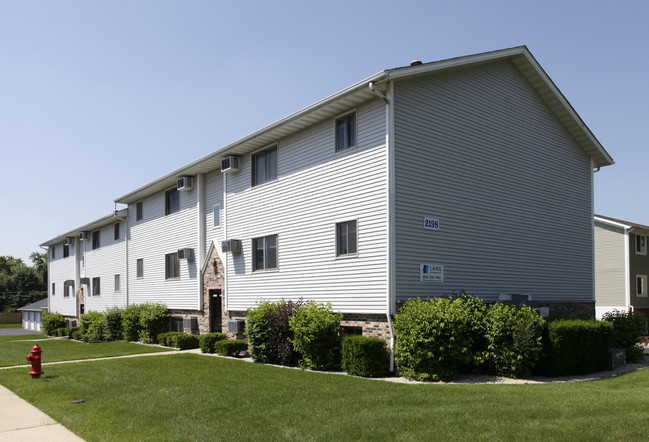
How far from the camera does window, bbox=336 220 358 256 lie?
48.9ft

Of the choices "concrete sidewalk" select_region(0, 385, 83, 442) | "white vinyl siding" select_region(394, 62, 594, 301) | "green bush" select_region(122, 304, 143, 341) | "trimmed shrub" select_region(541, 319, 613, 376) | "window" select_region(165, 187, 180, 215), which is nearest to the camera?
"concrete sidewalk" select_region(0, 385, 83, 442)

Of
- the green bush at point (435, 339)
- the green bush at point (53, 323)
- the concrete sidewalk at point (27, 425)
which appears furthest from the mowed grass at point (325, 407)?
the green bush at point (53, 323)

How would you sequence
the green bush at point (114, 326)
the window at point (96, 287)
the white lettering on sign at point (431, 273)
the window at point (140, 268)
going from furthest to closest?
the window at point (96, 287), the window at point (140, 268), the green bush at point (114, 326), the white lettering on sign at point (431, 273)

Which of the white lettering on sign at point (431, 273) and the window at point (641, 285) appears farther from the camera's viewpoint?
the window at point (641, 285)

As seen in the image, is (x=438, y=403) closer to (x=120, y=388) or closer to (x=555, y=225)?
(x=120, y=388)

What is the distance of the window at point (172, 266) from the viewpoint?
24.8 meters

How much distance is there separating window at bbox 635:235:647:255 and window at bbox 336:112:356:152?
24.2 meters

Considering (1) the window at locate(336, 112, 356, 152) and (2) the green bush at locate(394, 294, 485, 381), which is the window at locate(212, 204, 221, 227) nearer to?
(1) the window at locate(336, 112, 356, 152)

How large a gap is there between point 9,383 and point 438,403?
960 cm

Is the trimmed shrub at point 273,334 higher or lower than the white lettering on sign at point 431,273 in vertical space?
lower

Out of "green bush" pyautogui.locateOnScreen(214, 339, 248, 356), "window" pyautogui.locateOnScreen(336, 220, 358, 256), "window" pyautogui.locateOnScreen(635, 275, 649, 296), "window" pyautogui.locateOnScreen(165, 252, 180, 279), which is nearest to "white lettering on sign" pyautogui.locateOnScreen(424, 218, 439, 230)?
"window" pyautogui.locateOnScreen(336, 220, 358, 256)

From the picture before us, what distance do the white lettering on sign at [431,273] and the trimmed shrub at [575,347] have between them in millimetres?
2997

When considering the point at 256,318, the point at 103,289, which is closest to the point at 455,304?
the point at 256,318

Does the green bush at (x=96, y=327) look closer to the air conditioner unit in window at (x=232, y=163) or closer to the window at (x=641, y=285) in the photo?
the air conditioner unit in window at (x=232, y=163)
